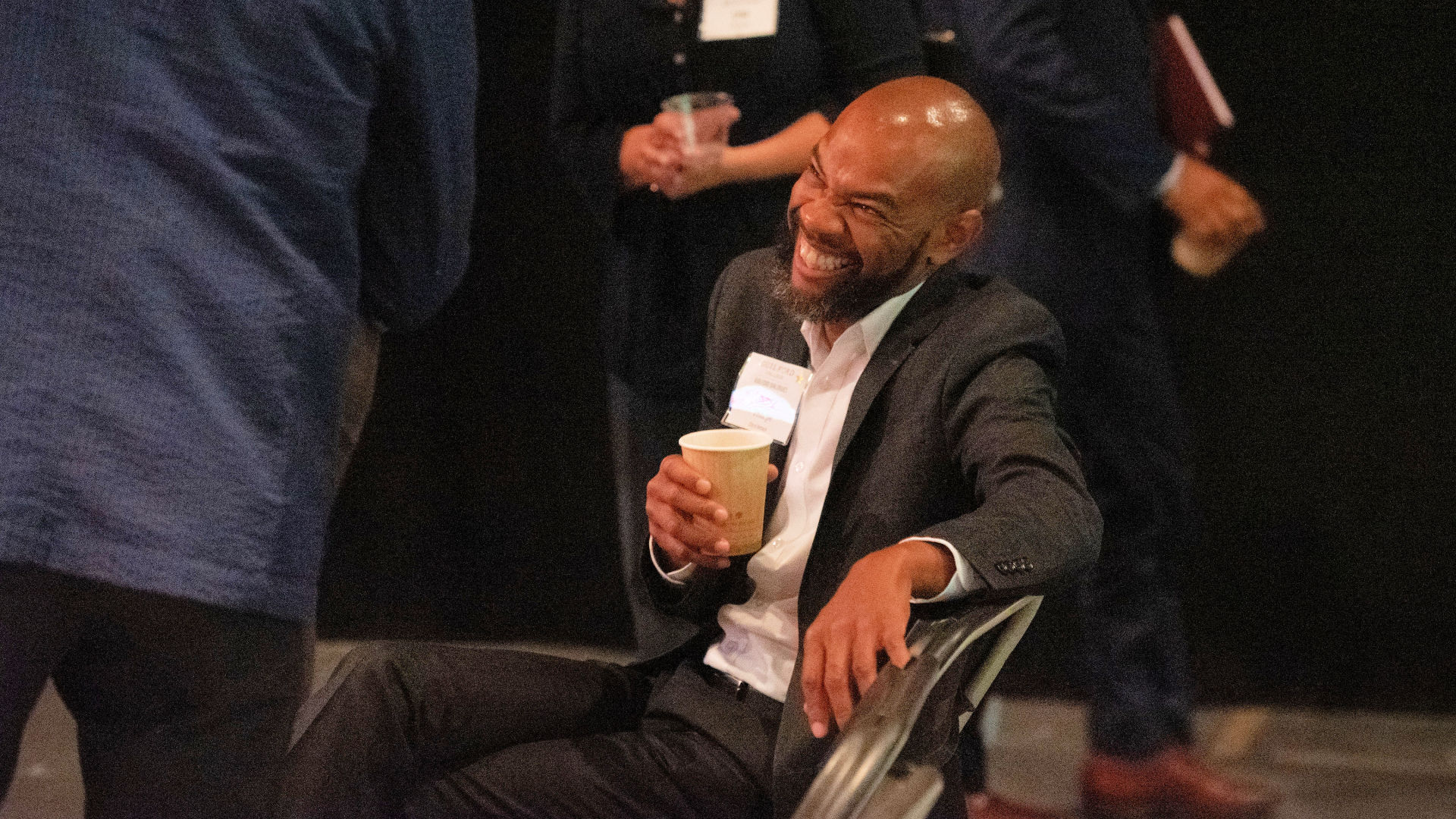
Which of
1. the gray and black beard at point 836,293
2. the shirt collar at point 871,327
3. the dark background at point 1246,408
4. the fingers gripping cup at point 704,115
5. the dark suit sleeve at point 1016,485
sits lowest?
the dark background at point 1246,408

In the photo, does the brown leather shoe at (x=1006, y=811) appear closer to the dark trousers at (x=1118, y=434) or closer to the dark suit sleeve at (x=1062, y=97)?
the dark trousers at (x=1118, y=434)

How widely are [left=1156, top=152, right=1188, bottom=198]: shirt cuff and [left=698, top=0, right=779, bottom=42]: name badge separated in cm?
83

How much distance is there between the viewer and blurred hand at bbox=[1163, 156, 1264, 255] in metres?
2.22

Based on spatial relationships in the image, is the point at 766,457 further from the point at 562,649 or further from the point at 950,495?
the point at 562,649

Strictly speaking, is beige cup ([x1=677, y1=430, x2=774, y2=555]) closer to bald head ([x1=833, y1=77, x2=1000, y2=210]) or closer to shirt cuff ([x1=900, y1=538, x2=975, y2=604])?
shirt cuff ([x1=900, y1=538, x2=975, y2=604])

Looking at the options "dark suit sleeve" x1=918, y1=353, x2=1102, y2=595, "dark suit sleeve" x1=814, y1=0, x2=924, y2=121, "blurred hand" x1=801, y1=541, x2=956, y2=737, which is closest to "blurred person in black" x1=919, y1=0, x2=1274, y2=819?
"dark suit sleeve" x1=814, y1=0, x2=924, y2=121

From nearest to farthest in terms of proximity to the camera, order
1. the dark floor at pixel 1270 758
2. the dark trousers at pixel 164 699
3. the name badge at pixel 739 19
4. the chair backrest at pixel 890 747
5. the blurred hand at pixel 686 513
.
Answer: the chair backrest at pixel 890 747, the dark trousers at pixel 164 699, the blurred hand at pixel 686 513, the name badge at pixel 739 19, the dark floor at pixel 1270 758

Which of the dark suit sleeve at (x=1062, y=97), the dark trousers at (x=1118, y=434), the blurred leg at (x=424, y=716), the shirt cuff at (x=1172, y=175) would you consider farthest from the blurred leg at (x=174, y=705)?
the shirt cuff at (x=1172, y=175)

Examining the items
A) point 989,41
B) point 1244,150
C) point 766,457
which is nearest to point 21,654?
point 766,457

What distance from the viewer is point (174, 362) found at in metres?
1.12

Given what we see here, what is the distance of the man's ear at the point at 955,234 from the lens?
1389mm

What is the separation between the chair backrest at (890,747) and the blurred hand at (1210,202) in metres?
1.31

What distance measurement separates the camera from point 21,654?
3.60 ft

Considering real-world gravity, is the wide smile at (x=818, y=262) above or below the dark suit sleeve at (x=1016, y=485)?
above
